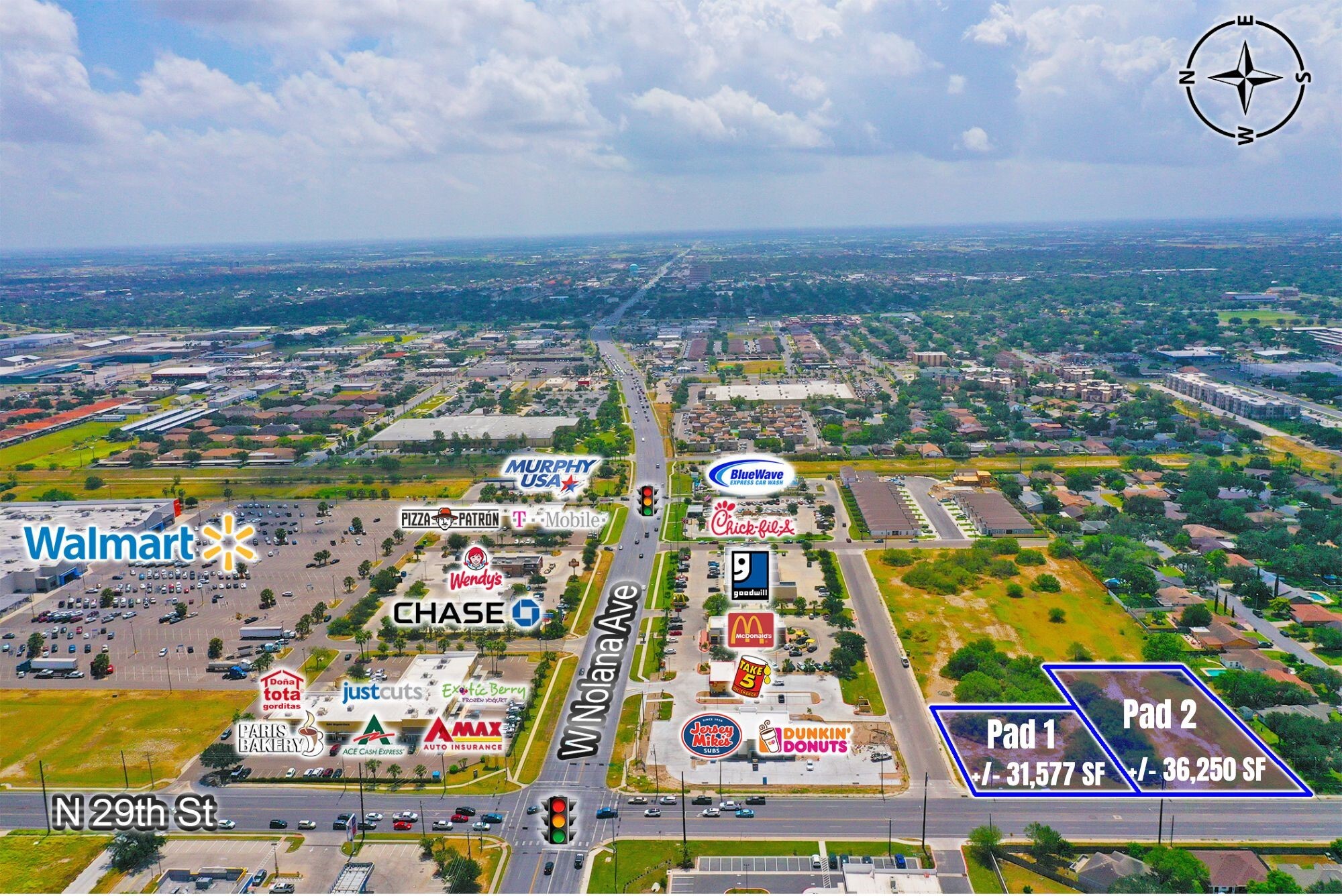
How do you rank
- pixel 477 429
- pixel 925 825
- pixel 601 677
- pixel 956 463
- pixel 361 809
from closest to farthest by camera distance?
1. pixel 925 825
2. pixel 361 809
3. pixel 601 677
4. pixel 956 463
5. pixel 477 429

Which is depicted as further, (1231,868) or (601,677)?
(601,677)

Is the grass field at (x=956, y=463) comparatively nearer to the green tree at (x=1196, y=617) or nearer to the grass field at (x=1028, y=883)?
the green tree at (x=1196, y=617)

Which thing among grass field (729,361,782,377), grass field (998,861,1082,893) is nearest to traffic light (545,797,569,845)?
grass field (998,861,1082,893)

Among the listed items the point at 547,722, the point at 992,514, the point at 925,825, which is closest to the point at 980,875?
the point at 925,825

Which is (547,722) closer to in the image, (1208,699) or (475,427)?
(1208,699)

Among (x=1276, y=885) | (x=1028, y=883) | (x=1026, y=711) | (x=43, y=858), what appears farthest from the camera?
(x=1026, y=711)

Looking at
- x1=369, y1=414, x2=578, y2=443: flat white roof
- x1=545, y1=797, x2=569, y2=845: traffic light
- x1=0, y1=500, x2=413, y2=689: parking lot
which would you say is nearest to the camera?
x1=545, y1=797, x2=569, y2=845: traffic light

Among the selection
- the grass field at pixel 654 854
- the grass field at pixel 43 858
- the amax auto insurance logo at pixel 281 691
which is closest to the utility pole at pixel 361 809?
the grass field at pixel 654 854

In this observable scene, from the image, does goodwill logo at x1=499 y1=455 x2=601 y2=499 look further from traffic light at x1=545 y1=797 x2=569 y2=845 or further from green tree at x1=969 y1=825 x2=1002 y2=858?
traffic light at x1=545 y1=797 x2=569 y2=845
